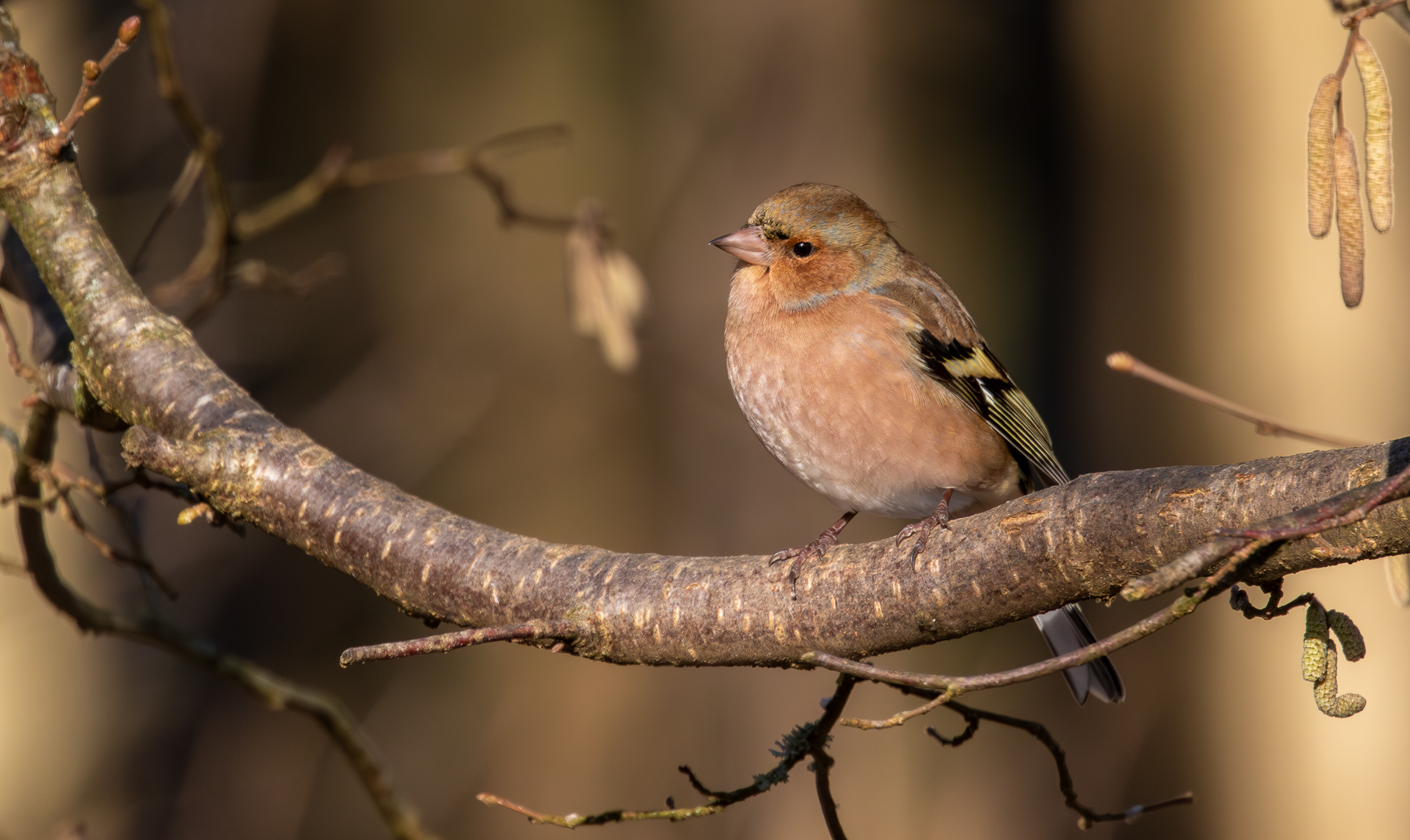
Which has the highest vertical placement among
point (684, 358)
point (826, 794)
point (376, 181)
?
point (684, 358)

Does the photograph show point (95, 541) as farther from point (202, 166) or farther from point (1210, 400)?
point (1210, 400)

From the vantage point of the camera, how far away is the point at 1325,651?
157 centimetres

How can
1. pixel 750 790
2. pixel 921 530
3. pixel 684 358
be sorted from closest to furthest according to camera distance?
pixel 750 790 → pixel 921 530 → pixel 684 358

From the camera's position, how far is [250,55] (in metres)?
5.92

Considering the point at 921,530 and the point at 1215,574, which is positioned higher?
the point at 921,530

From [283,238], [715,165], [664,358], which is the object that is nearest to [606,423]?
[664,358]

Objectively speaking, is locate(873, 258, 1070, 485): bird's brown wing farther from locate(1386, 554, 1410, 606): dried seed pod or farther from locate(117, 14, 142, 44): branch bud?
locate(117, 14, 142, 44): branch bud

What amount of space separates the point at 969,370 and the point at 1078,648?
985mm

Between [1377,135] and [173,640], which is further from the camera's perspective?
[173,640]

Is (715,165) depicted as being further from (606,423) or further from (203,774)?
(203,774)

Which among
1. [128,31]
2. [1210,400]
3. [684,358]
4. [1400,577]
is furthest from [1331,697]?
[684,358]

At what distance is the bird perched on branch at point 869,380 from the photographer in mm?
3178

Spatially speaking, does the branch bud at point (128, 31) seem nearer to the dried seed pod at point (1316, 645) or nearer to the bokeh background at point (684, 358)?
the dried seed pod at point (1316, 645)

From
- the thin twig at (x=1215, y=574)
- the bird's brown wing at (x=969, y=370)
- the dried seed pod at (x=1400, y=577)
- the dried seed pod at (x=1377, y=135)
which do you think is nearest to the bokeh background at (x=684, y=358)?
the bird's brown wing at (x=969, y=370)
